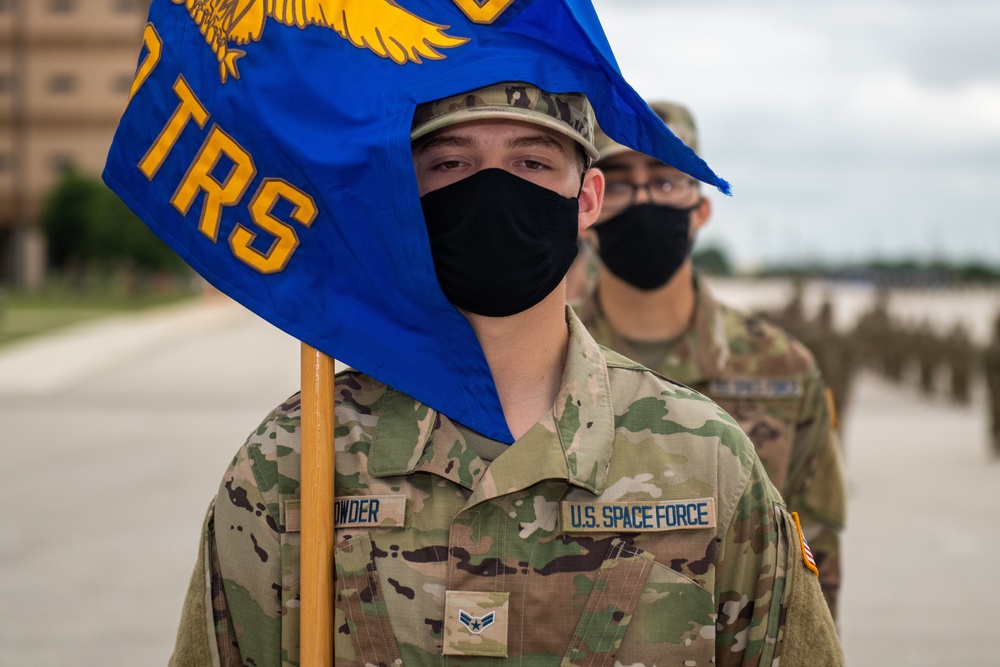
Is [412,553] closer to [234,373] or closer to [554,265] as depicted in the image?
[554,265]

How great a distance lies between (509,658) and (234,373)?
733 inches

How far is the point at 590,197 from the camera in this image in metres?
2.01

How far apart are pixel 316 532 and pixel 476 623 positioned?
290mm

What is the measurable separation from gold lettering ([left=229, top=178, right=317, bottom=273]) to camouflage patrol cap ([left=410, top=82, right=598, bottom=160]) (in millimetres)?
233

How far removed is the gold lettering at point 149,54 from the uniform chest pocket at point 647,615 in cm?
115

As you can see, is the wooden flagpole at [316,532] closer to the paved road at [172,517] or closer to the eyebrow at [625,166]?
the eyebrow at [625,166]

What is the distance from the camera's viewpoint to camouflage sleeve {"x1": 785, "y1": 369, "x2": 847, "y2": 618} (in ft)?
10.5

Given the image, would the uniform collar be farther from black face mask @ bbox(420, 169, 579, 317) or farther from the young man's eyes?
the young man's eyes

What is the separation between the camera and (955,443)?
42.3ft

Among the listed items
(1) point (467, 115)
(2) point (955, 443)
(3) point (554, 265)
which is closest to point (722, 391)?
(3) point (554, 265)

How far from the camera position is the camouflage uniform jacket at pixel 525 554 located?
1839 millimetres

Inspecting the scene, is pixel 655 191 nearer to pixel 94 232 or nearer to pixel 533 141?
pixel 533 141

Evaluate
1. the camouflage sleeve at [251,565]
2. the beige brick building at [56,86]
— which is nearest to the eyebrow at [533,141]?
the camouflage sleeve at [251,565]

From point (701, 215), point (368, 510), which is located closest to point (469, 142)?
point (368, 510)
